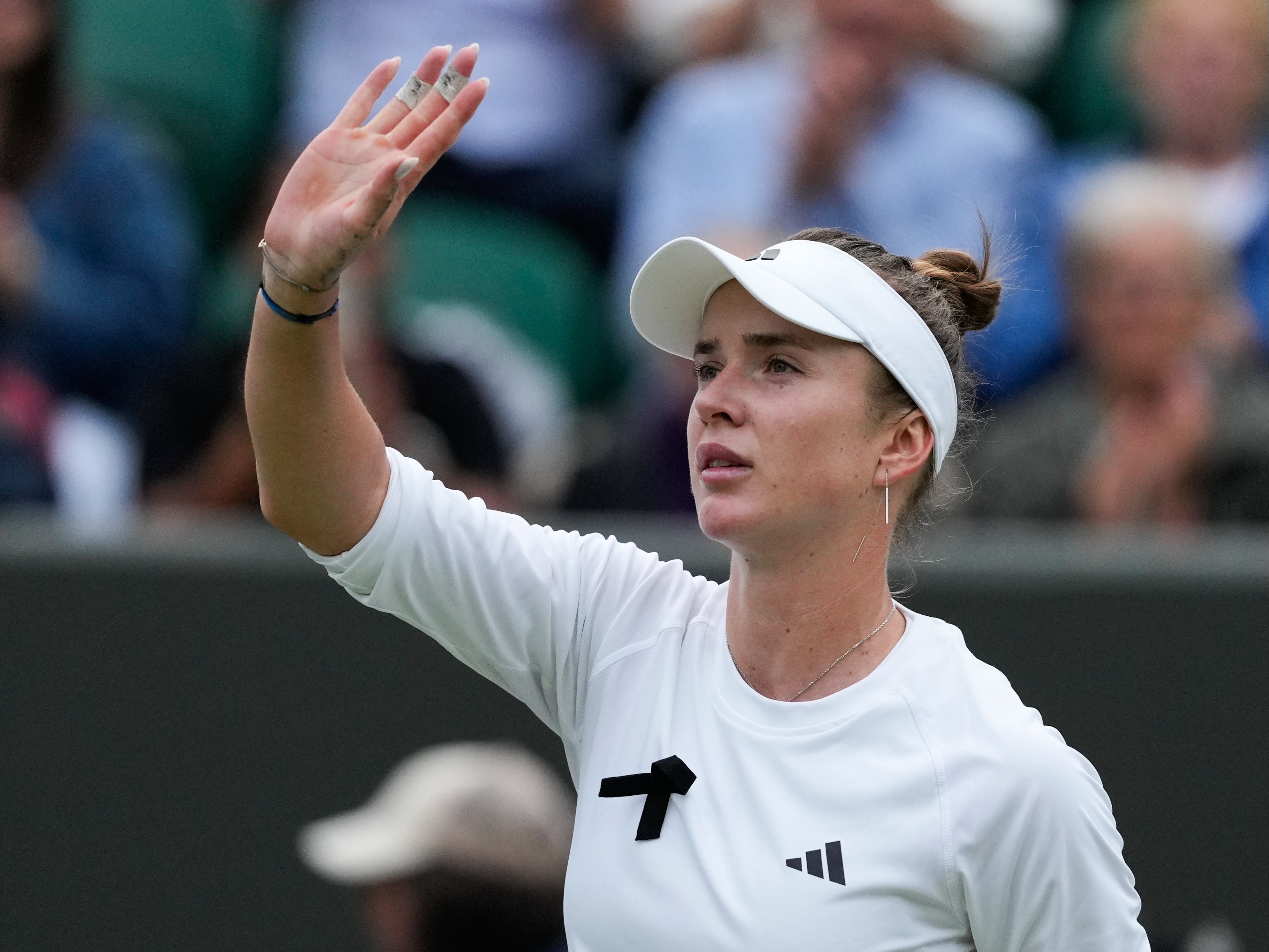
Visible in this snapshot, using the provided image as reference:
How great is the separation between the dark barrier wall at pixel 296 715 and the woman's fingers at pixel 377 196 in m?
1.96

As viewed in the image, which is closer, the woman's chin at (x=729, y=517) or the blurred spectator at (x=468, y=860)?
the woman's chin at (x=729, y=517)

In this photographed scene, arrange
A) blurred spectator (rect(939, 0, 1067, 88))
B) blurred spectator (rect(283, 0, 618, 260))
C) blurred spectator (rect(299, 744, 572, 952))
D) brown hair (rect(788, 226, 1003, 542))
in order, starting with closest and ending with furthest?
brown hair (rect(788, 226, 1003, 542))
blurred spectator (rect(299, 744, 572, 952))
blurred spectator (rect(939, 0, 1067, 88))
blurred spectator (rect(283, 0, 618, 260))

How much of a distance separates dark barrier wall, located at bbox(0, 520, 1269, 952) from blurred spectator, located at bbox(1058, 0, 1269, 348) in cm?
163

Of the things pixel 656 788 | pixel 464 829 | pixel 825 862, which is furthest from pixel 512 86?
pixel 825 862

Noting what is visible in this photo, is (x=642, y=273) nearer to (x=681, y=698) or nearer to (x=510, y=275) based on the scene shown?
(x=681, y=698)

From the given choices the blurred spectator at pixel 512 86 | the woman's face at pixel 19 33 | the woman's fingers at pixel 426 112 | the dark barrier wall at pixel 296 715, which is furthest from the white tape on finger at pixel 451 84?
the blurred spectator at pixel 512 86

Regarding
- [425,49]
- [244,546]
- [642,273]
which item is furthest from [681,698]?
[425,49]

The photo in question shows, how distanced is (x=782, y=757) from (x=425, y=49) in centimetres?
404

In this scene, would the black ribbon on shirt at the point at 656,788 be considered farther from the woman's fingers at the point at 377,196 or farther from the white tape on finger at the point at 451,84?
the white tape on finger at the point at 451,84

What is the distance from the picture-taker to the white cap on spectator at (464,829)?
239cm

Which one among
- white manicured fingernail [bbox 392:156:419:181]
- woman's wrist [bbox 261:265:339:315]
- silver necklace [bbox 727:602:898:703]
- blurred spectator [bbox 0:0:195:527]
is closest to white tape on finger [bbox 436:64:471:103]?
white manicured fingernail [bbox 392:156:419:181]

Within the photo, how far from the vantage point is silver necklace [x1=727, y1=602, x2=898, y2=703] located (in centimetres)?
199

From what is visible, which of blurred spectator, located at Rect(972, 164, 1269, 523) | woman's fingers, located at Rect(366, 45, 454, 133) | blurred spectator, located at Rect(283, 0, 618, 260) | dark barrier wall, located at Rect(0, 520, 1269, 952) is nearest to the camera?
woman's fingers, located at Rect(366, 45, 454, 133)

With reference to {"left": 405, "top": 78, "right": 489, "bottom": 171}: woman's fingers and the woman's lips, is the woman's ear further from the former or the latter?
{"left": 405, "top": 78, "right": 489, "bottom": 171}: woman's fingers
